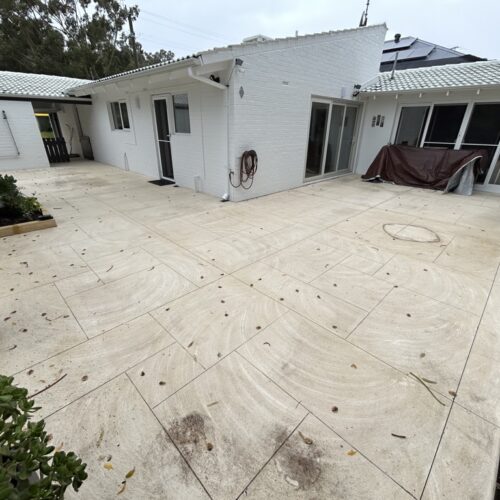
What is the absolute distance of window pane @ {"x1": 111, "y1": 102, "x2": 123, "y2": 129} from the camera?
8.95m

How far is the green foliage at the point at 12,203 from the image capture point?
4059mm

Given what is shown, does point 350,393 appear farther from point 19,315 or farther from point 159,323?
point 19,315

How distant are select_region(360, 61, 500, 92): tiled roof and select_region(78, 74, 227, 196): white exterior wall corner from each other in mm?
4868

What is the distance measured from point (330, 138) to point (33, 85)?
10621 millimetres

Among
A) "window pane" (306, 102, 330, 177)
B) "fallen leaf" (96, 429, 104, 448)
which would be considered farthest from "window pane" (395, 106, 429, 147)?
"fallen leaf" (96, 429, 104, 448)

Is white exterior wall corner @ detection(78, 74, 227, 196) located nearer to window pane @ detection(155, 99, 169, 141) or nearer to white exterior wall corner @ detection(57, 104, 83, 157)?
window pane @ detection(155, 99, 169, 141)

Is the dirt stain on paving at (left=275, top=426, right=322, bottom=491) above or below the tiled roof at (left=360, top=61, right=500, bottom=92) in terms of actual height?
below

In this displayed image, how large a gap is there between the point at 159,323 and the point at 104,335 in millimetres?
425

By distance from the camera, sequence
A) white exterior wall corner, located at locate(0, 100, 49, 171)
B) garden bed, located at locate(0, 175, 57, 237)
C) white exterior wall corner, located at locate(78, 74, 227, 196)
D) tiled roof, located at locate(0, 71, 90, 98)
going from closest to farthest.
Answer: garden bed, located at locate(0, 175, 57, 237) → white exterior wall corner, located at locate(78, 74, 227, 196) → white exterior wall corner, located at locate(0, 100, 49, 171) → tiled roof, located at locate(0, 71, 90, 98)

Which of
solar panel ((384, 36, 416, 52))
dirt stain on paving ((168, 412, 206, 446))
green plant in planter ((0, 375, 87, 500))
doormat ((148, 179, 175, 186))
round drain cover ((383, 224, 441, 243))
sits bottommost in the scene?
dirt stain on paving ((168, 412, 206, 446))

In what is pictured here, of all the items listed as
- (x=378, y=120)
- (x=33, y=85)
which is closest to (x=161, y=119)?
(x=378, y=120)

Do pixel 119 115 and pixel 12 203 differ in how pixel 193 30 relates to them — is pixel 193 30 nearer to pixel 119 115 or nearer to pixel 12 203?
pixel 119 115

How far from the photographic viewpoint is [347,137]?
27.8 ft

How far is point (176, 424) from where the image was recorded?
1.57m
